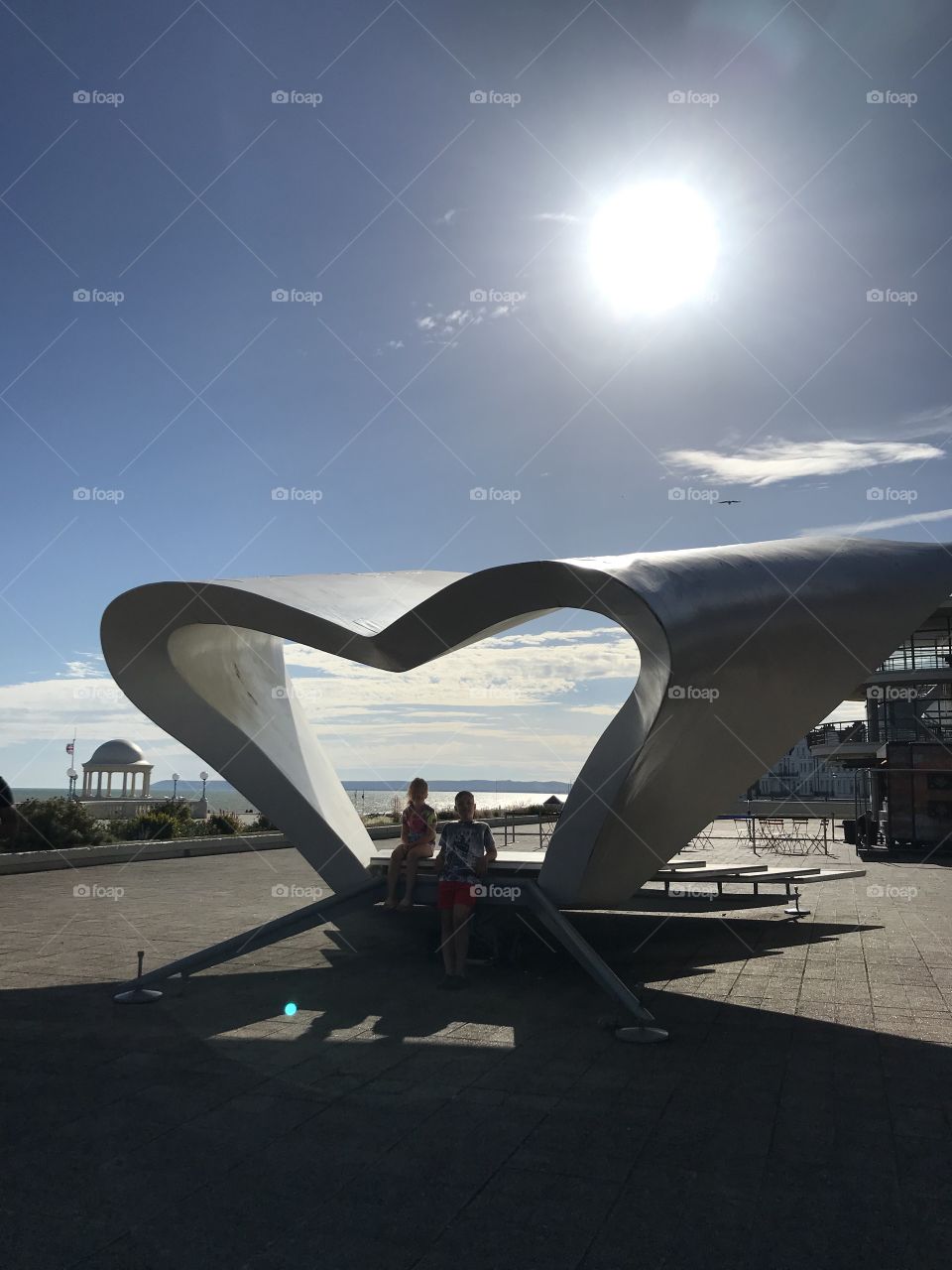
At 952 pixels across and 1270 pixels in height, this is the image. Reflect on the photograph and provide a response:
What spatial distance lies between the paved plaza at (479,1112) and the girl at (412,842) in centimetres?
73

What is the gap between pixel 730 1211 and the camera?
12.4ft

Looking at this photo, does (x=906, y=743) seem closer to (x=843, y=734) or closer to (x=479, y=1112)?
(x=843, y=734)

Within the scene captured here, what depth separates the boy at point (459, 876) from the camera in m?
7.96

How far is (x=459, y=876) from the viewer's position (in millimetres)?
8000

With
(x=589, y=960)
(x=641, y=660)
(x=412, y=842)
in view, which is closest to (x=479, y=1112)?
(x=589, y=960)

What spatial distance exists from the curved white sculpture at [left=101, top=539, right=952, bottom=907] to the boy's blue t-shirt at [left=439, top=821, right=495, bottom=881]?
2.12 ft

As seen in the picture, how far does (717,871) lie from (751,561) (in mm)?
3486

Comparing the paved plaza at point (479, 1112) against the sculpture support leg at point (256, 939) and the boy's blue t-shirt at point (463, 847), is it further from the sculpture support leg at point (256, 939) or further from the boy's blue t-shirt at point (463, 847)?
the boy's blue t-shirt at point (463, 847)

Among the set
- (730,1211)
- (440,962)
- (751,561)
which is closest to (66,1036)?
(440,962)

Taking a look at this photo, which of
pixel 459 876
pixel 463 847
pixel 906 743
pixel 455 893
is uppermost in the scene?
pixel 906 743

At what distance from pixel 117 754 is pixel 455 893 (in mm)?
46630

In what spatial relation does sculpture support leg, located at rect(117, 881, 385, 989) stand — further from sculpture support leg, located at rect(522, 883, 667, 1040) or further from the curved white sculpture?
sculpture support leg, located at rect(522, 883, 667, 1040)

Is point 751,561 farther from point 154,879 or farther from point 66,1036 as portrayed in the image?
point 154,879

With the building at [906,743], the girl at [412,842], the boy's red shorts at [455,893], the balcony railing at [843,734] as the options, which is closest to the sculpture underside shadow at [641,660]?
the girl at [412,842]
